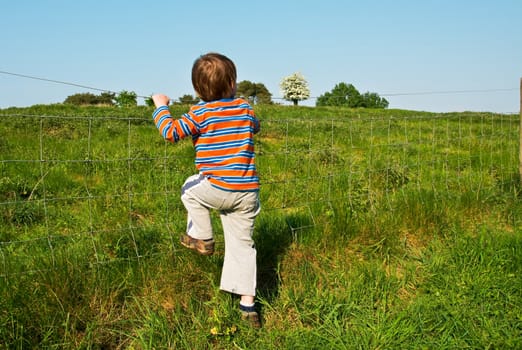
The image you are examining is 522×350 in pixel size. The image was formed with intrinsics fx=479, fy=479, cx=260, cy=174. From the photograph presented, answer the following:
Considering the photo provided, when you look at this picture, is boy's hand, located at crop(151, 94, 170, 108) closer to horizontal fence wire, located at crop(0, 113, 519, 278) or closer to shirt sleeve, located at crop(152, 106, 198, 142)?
shirt sleeve, located at crop(152, 106, 198, 142)

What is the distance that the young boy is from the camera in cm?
255

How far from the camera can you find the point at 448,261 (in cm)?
366

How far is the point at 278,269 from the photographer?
11.0 feet

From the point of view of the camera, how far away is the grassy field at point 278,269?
2689mm

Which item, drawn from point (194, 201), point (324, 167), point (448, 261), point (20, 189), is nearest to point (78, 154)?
point (20, 189)

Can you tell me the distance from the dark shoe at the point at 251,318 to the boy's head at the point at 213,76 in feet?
4.13

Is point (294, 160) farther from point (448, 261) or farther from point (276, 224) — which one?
point (448, 261)

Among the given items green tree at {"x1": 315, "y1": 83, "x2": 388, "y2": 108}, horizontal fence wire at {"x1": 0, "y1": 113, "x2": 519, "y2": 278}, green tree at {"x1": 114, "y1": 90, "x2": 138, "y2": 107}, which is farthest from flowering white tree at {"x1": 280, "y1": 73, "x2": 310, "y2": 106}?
horizontal fence wire at {"x1": 0, "y1": 113, "x2": 519, "y2": 278}

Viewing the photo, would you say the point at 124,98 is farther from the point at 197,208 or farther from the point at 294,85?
the point at 294,85

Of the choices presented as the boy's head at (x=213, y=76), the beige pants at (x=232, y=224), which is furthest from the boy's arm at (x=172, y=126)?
the beige pants at (x=232, y=224)

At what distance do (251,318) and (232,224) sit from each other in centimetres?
57

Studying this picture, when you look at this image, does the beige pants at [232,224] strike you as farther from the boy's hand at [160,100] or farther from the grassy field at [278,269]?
the boy's hand at [160,100]

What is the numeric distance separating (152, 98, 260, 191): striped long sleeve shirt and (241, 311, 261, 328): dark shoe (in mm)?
748

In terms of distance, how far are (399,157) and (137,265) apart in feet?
17.9
